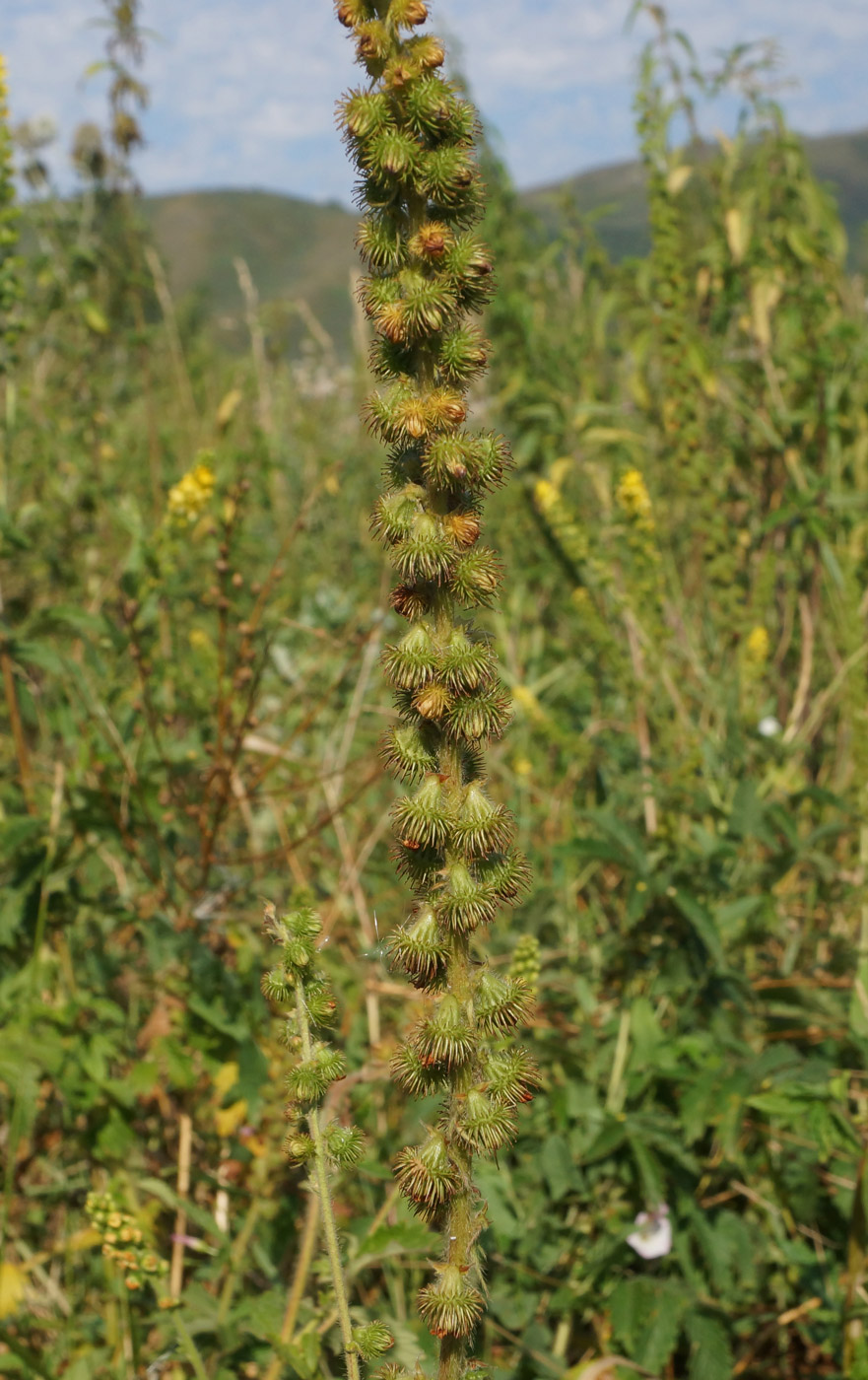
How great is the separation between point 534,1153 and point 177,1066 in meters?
0.75

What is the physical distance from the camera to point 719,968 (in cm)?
239

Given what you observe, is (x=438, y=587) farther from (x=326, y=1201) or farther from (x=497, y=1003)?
(x=326, y=1201)

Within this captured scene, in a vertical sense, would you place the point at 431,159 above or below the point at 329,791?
above

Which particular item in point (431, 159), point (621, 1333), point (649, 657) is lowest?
point (621, 1333)

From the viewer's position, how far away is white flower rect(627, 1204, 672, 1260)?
2.17 metres

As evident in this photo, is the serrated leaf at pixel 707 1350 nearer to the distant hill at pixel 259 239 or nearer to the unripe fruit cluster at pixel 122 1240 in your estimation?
the unripe fruit cluster at pixel 122 1240

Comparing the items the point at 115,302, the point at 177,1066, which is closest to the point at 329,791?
the point at 177,1066

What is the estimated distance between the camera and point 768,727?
3.21m

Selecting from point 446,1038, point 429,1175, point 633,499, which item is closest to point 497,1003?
point 446,1038

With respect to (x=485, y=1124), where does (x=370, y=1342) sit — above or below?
below

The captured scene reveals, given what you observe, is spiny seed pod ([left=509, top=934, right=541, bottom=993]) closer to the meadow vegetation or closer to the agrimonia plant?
the meadow vegetation

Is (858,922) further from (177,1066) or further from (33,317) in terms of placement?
(33,317)

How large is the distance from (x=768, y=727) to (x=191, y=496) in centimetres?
169

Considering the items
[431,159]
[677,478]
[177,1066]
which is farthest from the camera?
[677,478]
